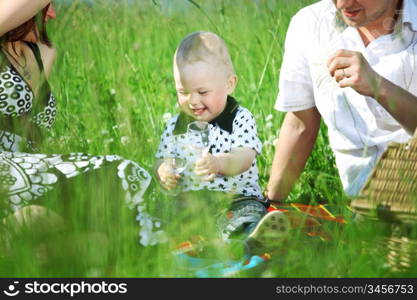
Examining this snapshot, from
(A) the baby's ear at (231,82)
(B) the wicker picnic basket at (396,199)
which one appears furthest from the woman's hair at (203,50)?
(B) the wicker picnic basket at (396,199)

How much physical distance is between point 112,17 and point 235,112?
519mm

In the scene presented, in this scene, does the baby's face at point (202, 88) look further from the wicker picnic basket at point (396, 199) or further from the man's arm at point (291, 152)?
the wicker picnic basket at point (396, 199)

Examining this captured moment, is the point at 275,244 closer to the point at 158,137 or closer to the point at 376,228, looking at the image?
the point at 376,228

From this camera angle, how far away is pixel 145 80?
9.27 feet

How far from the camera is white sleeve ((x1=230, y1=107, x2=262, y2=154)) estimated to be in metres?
2.46

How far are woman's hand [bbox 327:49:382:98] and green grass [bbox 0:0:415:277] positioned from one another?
0.24 meters

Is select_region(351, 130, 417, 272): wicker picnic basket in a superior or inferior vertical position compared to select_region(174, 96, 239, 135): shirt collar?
inferior

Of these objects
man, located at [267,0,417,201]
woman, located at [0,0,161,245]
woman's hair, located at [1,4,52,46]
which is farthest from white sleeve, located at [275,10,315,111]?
woman's hair, located at [1,4,52,46]

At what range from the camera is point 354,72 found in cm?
214

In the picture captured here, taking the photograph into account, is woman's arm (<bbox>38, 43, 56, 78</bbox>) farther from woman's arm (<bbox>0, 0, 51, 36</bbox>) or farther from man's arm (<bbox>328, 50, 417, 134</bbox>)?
man's arm (<bbox>328, 50, 417, 134</bbox>)

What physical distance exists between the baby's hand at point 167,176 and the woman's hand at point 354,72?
1.71 ft

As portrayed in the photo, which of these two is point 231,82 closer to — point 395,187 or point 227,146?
point 227,146

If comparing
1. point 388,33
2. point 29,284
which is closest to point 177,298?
point 29,284

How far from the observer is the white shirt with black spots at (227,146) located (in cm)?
243
